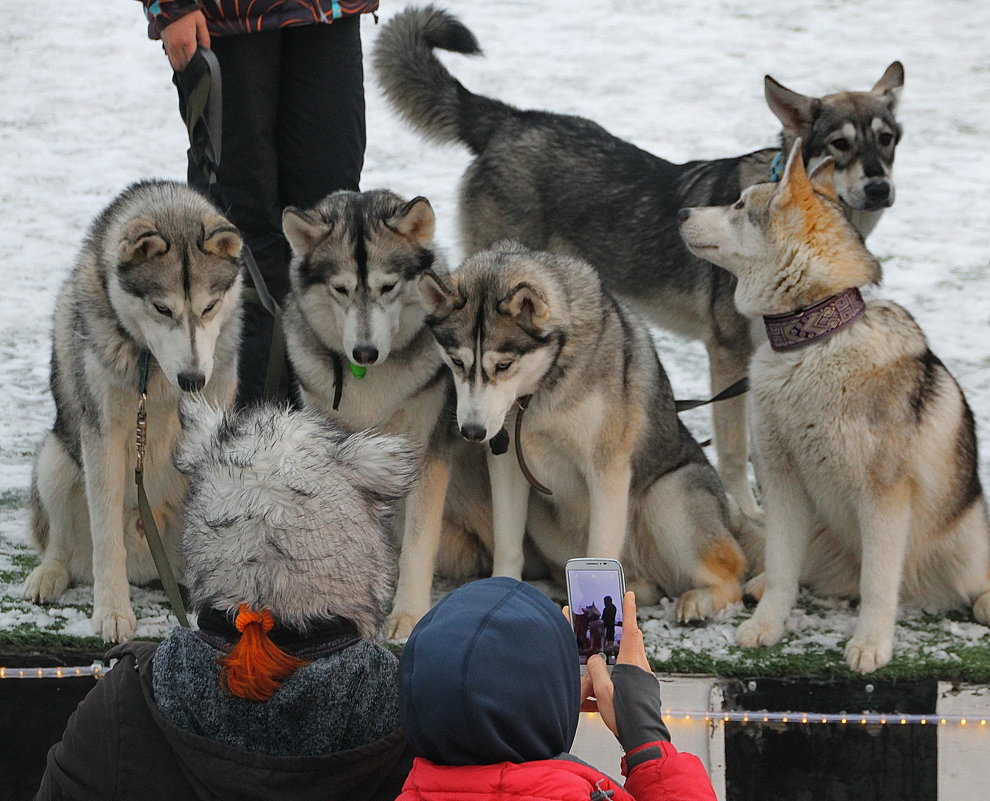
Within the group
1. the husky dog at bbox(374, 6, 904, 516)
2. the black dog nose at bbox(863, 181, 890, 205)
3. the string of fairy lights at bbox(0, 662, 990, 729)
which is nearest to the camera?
the string of fairy lights at bbox(0, 662, 990, 729)

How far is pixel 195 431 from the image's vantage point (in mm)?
2098

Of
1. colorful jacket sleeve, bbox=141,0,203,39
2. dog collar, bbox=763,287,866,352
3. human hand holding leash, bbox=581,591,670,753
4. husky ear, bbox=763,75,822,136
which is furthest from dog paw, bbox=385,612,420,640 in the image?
husky ear, bbox=763,75,822,136

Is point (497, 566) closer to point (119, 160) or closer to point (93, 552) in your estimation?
point (93, 552)

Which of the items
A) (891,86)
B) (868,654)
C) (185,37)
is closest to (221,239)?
(185,37)

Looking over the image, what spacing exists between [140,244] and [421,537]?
120 centimetres

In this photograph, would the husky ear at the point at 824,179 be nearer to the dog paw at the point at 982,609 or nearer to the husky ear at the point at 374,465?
the dog paw at the point at 982,609

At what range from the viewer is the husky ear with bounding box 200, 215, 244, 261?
11.5 ft

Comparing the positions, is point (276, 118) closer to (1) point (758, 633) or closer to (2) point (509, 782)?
(1) point (758, 633)

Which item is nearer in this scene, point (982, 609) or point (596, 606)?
point (596, 606)

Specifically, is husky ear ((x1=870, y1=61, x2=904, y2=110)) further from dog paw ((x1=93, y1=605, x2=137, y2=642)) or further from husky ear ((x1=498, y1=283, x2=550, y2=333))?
dog paw ((x1=93, y1=605, x2=137, y2=642))

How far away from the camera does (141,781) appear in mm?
1921

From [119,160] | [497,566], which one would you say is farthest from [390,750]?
[119,160]

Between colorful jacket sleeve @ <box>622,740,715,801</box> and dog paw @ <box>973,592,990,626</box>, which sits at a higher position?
colorful jacket sleeve @ <box>622,740,715,801</box>

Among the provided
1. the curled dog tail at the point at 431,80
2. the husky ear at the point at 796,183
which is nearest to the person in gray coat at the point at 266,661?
the husky ear at the point at 796,183
